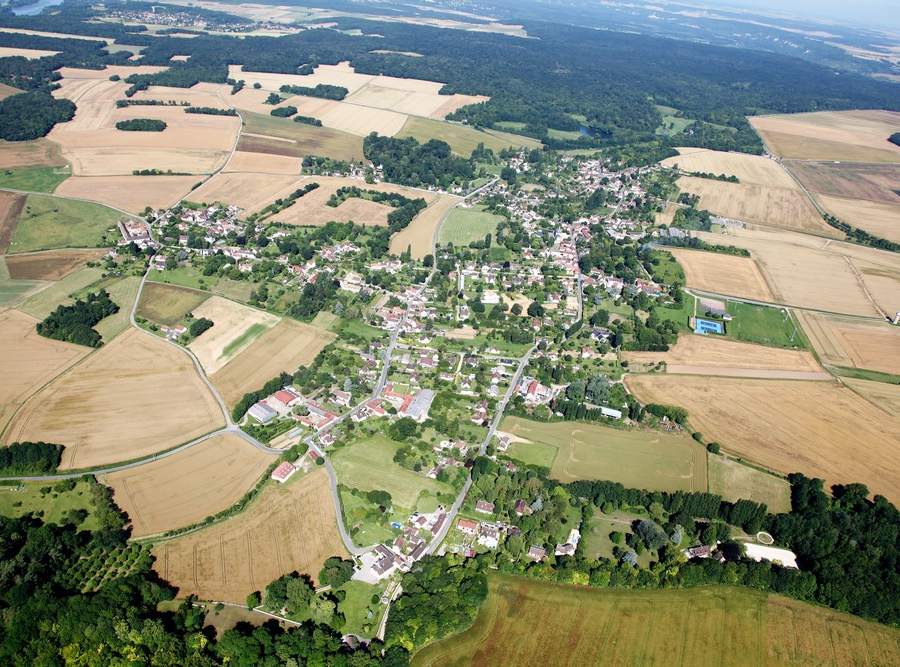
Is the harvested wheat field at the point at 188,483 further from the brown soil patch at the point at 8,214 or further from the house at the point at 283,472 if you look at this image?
the brown soil patch at the point at 8,214

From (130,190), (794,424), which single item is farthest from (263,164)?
(794,424)

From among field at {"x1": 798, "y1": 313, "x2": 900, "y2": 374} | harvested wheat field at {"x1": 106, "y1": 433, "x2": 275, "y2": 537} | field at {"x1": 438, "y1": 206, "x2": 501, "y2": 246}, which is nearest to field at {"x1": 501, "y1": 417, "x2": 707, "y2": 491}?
harvested wheat field at {"x1": 106, "y1": 433, "x2": 275, "y2": 537}

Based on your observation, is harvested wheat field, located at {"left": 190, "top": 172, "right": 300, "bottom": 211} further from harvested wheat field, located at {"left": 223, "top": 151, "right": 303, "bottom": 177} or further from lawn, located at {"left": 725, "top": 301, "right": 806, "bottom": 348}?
lawn, located at {"left": 725, "top": 301, "right": 806, "bottom": 348}

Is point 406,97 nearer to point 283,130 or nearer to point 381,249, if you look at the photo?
point 283,130

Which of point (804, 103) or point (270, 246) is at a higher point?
point (804, 103)

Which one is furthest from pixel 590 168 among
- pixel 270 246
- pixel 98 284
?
pixel 98 284

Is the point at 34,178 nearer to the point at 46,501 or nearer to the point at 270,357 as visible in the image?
the point at 270,357
